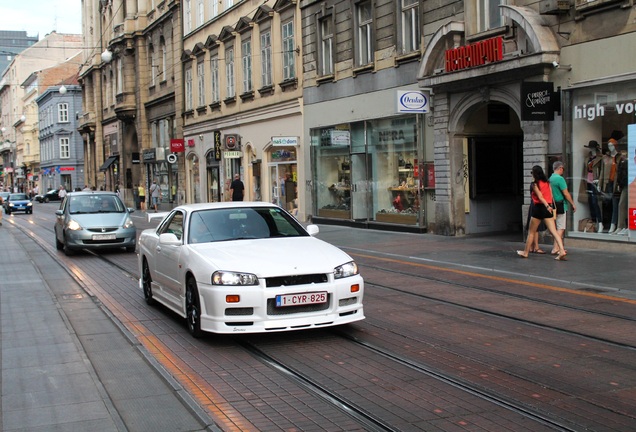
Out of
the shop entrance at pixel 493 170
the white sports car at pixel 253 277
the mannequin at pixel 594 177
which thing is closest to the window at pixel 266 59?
the shop entrance at pixel 493 170

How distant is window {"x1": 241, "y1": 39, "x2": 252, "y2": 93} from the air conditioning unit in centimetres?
1846

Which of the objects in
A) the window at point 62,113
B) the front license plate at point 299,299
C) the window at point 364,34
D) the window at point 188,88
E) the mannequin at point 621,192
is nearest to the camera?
the front license plate at point 299,299

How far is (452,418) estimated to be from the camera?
543 cm

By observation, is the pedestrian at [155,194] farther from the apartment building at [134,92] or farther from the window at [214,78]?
the window at [214,78]

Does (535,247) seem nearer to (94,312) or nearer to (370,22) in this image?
(94,312)

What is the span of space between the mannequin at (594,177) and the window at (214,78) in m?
24.2

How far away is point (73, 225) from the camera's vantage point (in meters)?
18.9

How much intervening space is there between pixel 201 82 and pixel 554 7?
86.9 feet

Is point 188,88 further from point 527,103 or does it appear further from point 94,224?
point 527,103

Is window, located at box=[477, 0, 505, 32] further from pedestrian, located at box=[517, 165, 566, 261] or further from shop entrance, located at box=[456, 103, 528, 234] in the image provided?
pedestrian, located at box=[517, 165, 566, 261]

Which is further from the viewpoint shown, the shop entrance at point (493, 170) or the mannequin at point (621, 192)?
the shop entrance at point (493, 170)

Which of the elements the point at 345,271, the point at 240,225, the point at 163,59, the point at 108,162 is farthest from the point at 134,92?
the point at 345,271

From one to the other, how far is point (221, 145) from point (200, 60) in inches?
235

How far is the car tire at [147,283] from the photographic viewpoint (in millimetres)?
10627
